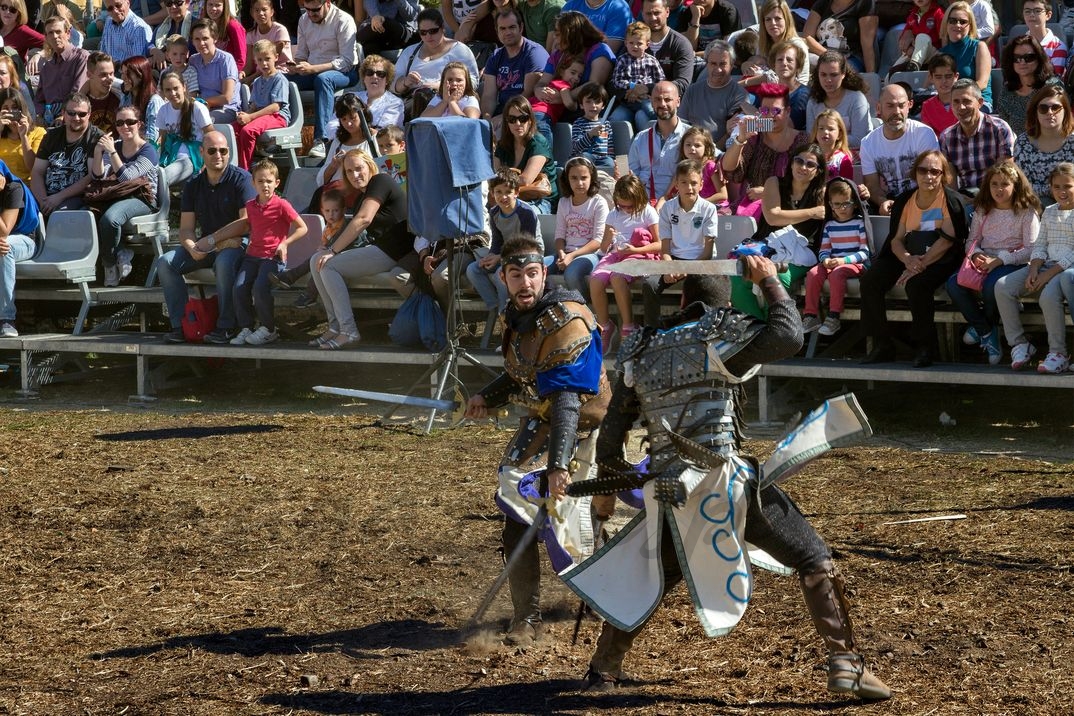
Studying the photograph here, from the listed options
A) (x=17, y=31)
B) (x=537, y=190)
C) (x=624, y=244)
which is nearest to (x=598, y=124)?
(x=537, y=190)

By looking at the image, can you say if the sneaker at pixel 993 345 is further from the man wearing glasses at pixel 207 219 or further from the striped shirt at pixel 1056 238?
the man wearing glasses at pixel 207 219

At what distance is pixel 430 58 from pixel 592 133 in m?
2.06

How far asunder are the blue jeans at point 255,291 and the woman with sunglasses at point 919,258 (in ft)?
15.1

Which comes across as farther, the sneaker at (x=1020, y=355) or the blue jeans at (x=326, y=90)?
the blue jeans at (x=326, y=90)

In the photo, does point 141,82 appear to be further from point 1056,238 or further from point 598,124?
point 1056,238

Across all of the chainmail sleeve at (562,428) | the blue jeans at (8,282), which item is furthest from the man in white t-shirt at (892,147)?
the blue jeans at (8,282)

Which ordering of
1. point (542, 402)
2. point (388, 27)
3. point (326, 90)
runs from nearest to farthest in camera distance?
point (542, 402) < point (326, 90) < point (388, 27)

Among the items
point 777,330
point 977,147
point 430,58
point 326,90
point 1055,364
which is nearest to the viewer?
point 777,330

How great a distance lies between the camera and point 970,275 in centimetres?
941

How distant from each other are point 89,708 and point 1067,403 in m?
7.17

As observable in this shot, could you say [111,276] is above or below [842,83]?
below

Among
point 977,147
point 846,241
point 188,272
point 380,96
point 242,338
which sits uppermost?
point 380,96

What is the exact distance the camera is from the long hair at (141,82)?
45.1ft

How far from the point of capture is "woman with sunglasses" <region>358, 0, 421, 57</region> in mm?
14320
